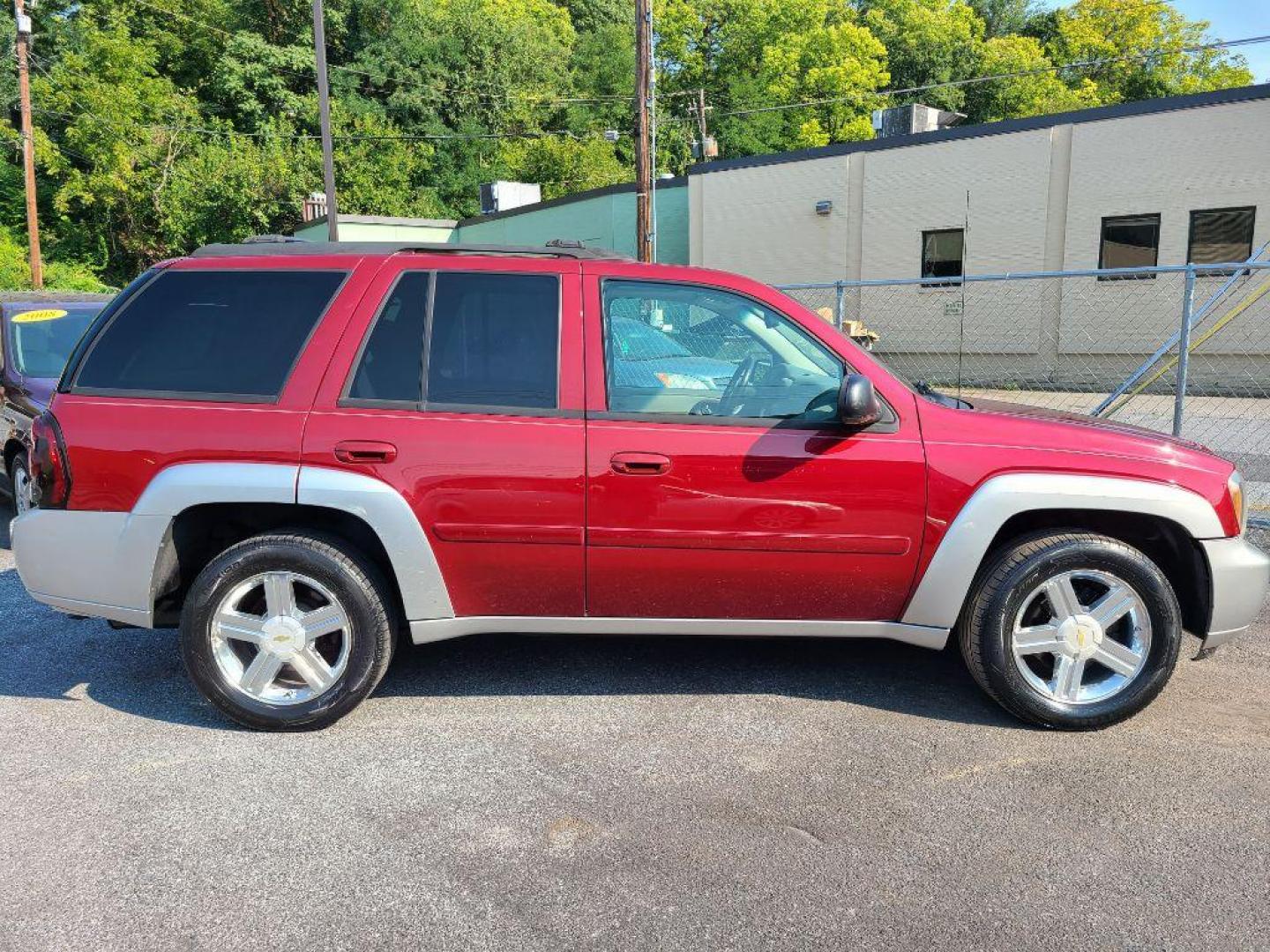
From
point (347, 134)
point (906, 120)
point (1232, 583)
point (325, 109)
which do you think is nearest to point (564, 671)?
point (1232, 583)

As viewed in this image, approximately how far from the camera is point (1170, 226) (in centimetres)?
1783

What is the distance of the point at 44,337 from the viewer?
7.55m

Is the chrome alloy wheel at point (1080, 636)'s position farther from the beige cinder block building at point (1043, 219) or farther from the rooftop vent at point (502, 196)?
the rooftop vent at point (502, 196)

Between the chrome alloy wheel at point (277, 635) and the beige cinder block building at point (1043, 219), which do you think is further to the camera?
the beige cinder block building at point (1043, 219)

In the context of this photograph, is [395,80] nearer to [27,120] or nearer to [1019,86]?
[27,120]

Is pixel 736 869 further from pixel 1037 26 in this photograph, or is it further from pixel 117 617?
pixel 1037 26

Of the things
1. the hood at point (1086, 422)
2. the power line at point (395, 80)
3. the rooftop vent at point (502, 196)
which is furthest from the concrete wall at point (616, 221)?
the hood at point (1086, 422)

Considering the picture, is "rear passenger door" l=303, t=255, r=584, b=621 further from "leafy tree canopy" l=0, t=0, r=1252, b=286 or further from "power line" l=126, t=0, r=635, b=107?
"power line" l=126, t=0, r=635, b=107

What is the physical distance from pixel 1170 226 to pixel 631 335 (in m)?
17.8

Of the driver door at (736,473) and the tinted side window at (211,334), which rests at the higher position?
the tinted side window at (211,334)

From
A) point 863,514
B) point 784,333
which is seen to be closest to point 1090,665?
point 863,514

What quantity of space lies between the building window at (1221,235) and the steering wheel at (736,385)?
55.6 feet

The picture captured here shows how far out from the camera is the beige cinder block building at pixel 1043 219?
55.0 ft

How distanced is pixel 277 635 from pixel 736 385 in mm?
2010
